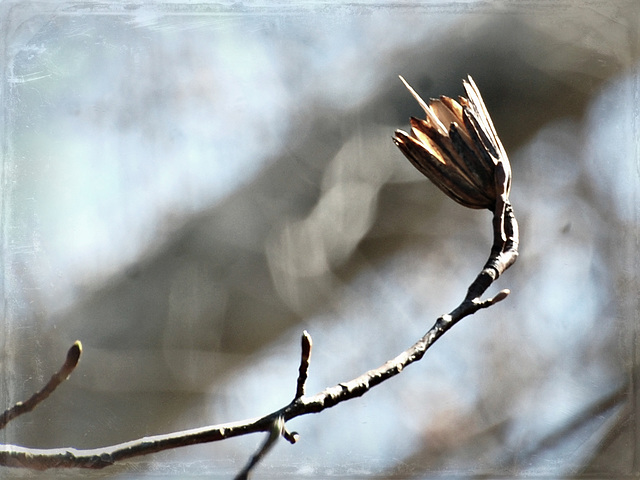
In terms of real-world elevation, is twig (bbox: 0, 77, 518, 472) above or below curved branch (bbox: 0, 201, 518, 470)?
above

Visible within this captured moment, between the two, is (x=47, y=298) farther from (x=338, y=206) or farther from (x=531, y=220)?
(x=531, y=220)

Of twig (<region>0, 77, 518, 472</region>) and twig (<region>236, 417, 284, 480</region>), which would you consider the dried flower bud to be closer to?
twig (<region>0, 77, 518, 472</region>)

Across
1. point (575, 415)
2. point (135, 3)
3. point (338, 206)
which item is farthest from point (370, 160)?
point (135, 3)

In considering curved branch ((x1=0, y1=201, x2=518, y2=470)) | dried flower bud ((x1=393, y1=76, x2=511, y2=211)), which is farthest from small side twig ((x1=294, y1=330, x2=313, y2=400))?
dried flower bud ((x1=393, y1=76, x2=511, y2=211))

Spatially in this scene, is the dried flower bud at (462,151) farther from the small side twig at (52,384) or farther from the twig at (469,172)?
the small side twig at (52,384)

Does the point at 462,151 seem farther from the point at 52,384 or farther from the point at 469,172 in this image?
the point at 52,384

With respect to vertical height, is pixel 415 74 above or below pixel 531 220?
above

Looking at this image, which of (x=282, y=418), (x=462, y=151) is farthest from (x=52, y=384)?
(x=462, y=151)
